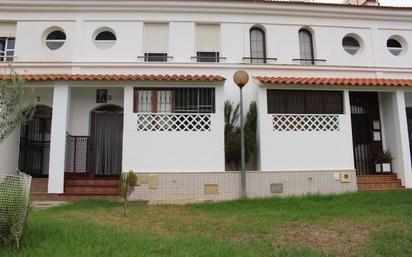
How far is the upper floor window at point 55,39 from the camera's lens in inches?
557

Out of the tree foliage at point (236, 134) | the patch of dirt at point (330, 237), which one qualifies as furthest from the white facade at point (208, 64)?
the patch of dirt at point (330, 237)

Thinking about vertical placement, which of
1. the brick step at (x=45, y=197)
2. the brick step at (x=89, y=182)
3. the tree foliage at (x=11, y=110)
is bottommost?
the brick step at (x=45, y=197)

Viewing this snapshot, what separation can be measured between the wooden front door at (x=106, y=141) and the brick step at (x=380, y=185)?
7796mm

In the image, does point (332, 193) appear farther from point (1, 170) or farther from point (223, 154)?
point (1, 170)

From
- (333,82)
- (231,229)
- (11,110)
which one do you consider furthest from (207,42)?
(231,229)

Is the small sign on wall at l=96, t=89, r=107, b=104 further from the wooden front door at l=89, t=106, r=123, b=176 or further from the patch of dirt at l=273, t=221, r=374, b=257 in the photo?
the patch of dirt at l=273, t=221, r=374, b=257

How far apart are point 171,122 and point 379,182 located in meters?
6.83

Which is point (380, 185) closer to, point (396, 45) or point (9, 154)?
point (396, 45)

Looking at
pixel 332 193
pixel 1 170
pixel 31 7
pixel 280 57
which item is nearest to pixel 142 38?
pixel 31 7

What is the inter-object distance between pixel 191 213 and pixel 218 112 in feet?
12.7

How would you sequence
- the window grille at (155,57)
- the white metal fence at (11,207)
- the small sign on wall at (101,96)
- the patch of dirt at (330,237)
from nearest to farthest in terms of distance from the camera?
1. the white metal fence at (11,207)
2. the patch of dirt at (330,237)
3. the small sign on wall at (101,96)
4. the window grille at (155,57)

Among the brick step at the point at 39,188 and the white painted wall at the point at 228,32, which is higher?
the white painted wall at the point at 228,32

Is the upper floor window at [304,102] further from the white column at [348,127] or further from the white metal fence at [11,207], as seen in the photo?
the white metal fence at [11,207]

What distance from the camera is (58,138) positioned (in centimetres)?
1150
